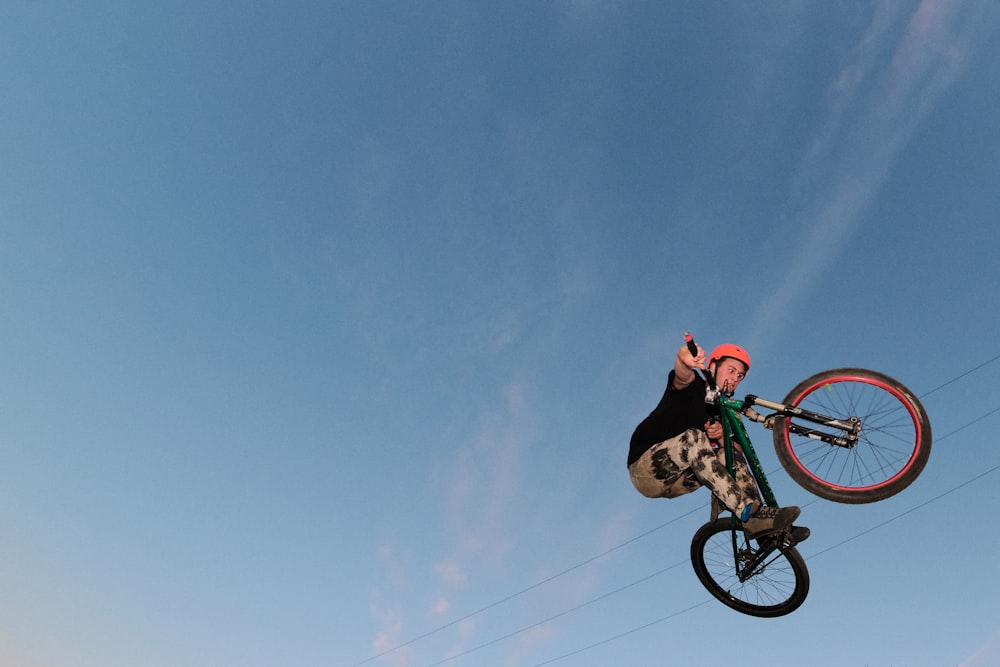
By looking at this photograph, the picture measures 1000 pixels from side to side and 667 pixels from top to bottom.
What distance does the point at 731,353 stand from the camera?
7117 millimetres

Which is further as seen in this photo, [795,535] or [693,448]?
[693,448]

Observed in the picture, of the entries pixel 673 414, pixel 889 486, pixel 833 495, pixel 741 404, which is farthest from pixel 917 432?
pixel 673 414

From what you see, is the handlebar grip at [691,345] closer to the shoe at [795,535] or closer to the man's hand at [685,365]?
the man's hand at [685,365]

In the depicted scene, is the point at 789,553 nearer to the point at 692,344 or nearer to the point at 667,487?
the point at 667,487

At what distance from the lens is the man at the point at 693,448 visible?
645 centimetres

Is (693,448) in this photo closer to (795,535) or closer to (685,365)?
(685,365)

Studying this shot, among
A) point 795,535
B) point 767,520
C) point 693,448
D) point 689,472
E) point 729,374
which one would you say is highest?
point 729,374

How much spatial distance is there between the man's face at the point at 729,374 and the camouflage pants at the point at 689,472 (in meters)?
0.58

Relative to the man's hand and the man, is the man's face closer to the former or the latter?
the man

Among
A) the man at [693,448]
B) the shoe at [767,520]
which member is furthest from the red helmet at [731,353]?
the shoe at [767,520]

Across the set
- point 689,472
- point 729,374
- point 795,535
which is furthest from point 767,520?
point 729,374

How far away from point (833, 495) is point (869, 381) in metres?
1.27

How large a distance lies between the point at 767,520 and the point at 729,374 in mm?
1565

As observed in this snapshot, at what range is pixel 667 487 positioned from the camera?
7.11m
